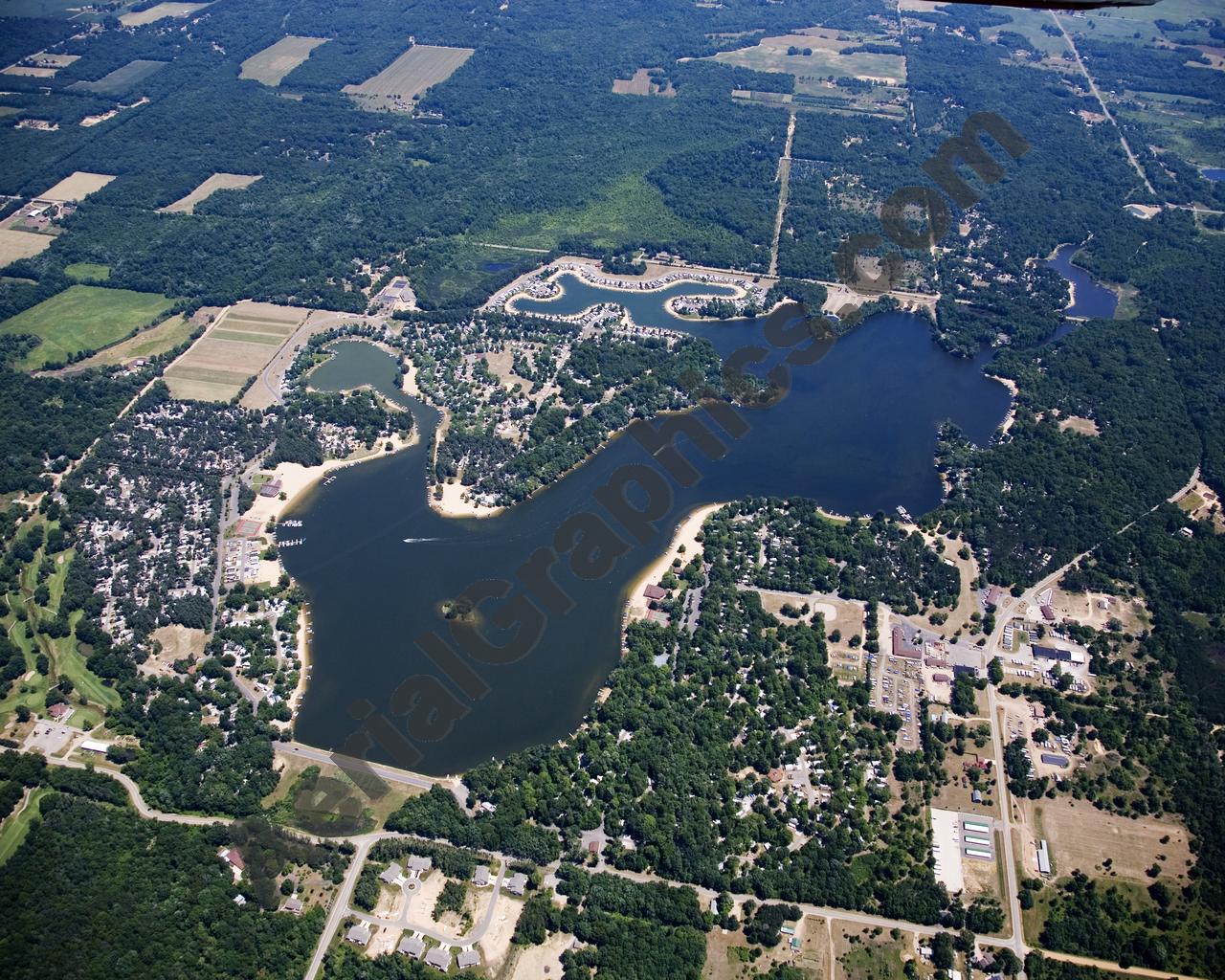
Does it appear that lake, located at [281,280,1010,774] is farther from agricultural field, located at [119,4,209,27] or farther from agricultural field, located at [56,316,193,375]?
agricultural field, located at [119,4,209,27]

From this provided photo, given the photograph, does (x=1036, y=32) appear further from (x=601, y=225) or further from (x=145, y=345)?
(x=145, y=345)

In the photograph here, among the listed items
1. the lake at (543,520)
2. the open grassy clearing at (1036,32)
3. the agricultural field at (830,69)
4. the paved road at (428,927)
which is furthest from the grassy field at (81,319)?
the open grassy clearing at (1036,32)


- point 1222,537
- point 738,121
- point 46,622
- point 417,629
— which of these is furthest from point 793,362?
point 46,622

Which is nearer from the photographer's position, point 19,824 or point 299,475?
point 19,824

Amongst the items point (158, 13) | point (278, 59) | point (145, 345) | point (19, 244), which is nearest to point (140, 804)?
point (145, 345)

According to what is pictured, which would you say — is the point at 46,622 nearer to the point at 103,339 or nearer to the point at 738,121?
the point at 103,339

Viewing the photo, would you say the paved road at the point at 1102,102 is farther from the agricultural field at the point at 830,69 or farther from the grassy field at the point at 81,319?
the grassy field at the point at 81,319
